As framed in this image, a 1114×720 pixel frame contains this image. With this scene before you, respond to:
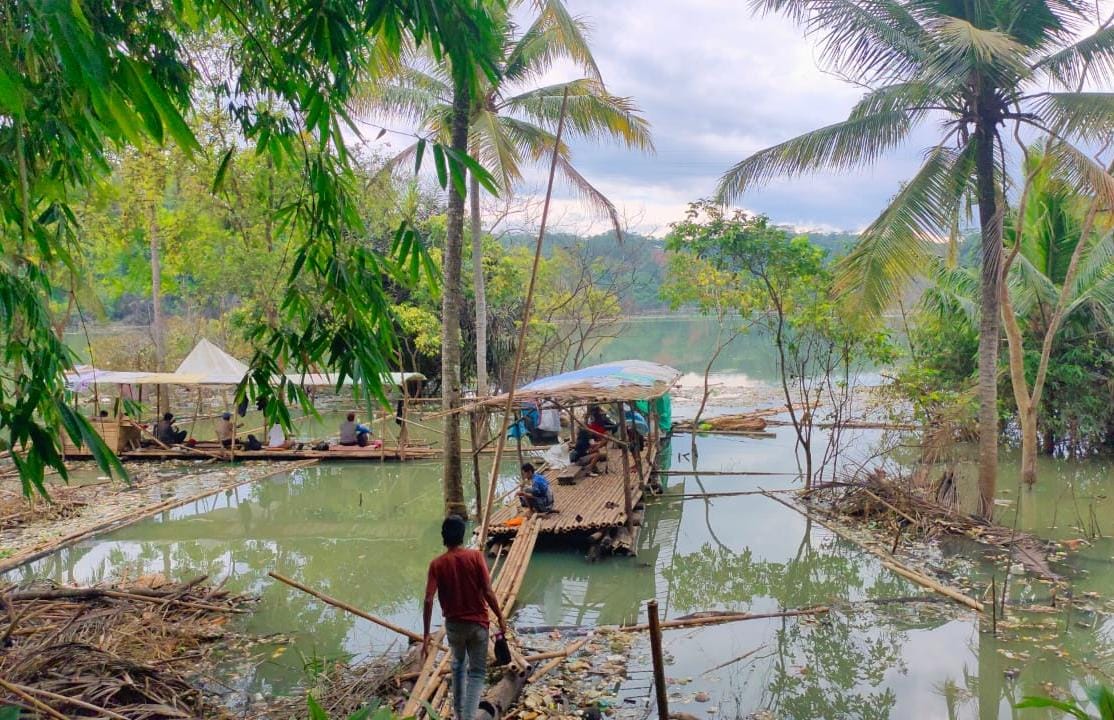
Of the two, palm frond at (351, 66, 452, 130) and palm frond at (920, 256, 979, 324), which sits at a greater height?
palm frond at (351, 66, 452, 130)

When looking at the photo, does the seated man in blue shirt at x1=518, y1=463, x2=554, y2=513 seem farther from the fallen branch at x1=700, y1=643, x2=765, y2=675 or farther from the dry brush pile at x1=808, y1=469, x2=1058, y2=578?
the dry brush pile at x1=808, y1=469, x2=1058, y2=578

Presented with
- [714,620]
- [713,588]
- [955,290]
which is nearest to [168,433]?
[713,588]

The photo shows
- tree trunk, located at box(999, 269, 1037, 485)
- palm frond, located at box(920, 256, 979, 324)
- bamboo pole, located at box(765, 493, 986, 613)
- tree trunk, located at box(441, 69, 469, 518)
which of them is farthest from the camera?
palm frond, located at box(920, 256, 979, 324)

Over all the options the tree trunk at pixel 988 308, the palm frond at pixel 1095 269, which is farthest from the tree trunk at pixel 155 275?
the palm frond at pixel 1095 269

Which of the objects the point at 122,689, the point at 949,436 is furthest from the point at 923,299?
the point at 122,689

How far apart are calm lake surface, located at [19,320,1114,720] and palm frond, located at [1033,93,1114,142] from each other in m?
4.31

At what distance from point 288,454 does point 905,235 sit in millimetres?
11882

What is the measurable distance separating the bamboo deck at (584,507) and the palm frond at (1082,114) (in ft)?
21.9

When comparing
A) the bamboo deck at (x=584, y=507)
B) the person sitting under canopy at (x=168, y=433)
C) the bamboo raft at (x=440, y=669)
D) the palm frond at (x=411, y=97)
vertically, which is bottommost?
the bamboo raft at (x=440, y=669)

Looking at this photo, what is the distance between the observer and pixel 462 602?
4812 mm

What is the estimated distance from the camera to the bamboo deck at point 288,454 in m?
15.7

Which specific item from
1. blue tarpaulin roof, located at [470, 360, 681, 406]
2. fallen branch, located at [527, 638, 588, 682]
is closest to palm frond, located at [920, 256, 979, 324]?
blue tarpaulin roof, located at [470, 360, 681, 406]

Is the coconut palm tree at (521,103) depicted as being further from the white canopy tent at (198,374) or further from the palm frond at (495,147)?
the white canopy tent at (198,374)

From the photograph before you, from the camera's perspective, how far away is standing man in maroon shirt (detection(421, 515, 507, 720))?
4797 mm
